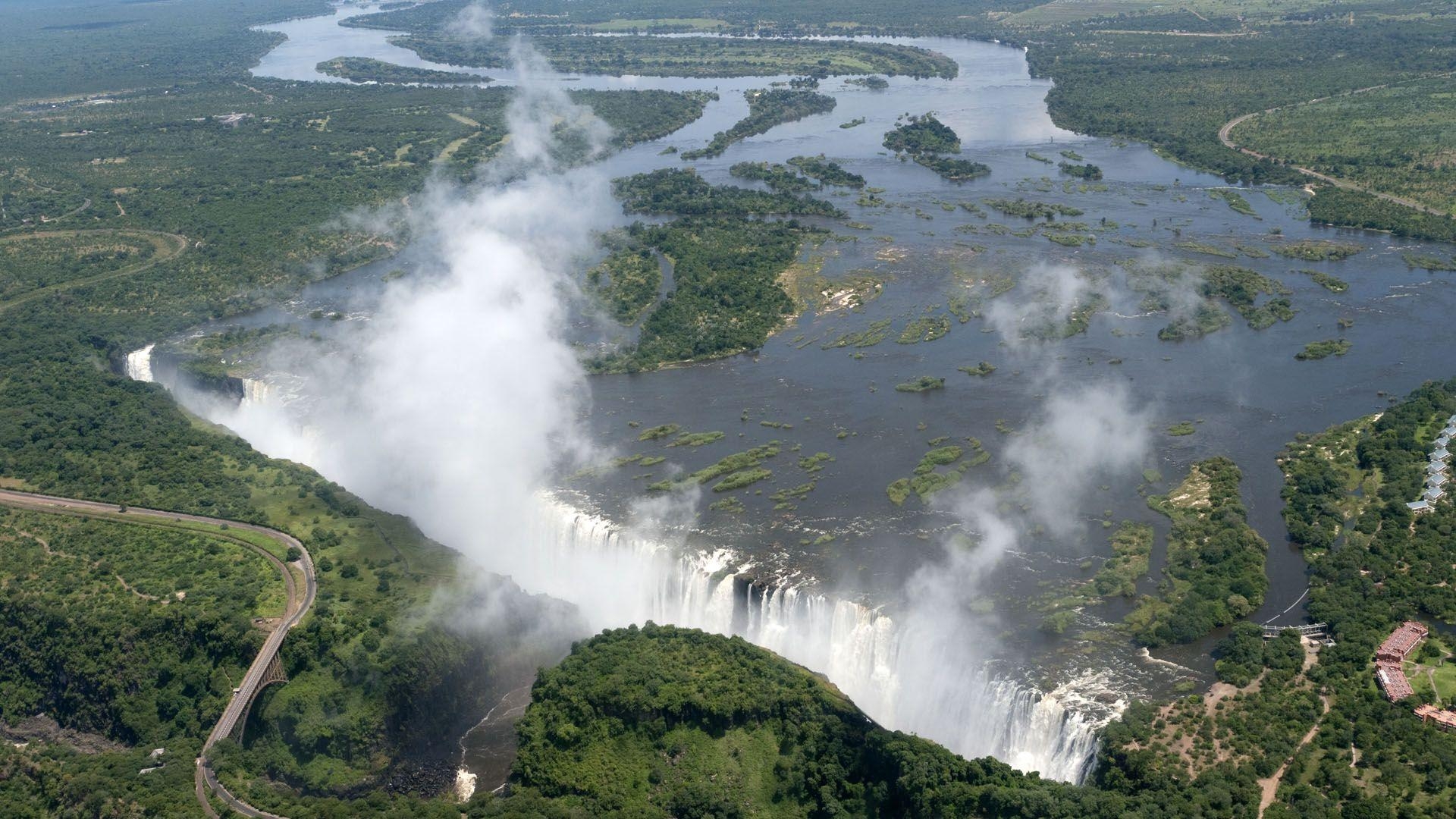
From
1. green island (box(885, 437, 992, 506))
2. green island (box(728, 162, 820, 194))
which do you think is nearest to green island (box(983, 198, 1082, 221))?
green island (box(728, 162, 820, 194))

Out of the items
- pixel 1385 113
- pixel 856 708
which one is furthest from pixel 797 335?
pixel 1385 113

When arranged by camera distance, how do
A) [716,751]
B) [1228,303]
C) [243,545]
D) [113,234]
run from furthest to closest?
[113,234], [1228,303], [243,545], [716,751]

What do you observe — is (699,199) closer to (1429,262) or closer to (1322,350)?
(1322,350)

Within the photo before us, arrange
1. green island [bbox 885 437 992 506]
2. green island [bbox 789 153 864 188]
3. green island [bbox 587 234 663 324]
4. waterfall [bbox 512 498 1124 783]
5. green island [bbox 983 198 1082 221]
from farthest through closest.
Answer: green island [bbox 789 153 864 188] → green island [bbox 983 198 1082 221] → green island [bbox 587 234 663 324] → green island [bbox 885 437 992 506] → waterfall [bbox 512 498 1124 783]

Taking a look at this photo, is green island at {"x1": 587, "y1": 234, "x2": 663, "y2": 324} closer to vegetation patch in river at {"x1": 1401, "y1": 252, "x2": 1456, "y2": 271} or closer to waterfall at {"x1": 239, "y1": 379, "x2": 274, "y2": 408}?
waterfall at {"x1": 239, "y1": 379, "x2": 274, "y2": 408}

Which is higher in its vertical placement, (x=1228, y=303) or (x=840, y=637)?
(x=1228, y=303)

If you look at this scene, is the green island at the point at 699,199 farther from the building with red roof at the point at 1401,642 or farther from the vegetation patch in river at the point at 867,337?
the building with red roof at the point at 1401,642

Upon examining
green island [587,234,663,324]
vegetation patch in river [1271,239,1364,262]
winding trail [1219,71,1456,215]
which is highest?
winding trail [1219,71,1456,215]

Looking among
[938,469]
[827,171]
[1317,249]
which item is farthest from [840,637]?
[827,171]

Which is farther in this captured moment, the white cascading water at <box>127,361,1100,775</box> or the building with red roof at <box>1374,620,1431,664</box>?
the white cascading water at <box>127,361,1100,775</box>
